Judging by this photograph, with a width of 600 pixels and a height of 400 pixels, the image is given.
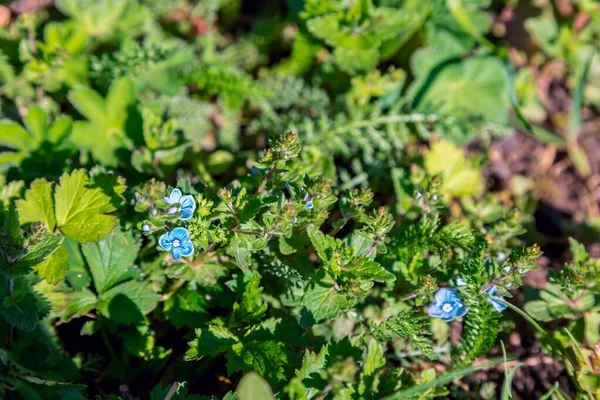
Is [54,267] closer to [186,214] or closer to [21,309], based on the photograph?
[21,309]

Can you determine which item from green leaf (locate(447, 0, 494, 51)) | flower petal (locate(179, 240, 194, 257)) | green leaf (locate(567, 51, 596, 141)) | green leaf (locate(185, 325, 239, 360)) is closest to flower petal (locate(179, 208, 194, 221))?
flower petal (locate(179, 240, 194, 257))

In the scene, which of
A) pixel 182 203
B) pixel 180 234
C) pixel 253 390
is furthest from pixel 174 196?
pixel 253 390

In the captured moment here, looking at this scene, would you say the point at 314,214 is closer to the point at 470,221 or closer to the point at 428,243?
the point at 428,243

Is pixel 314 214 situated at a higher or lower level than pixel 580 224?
higher

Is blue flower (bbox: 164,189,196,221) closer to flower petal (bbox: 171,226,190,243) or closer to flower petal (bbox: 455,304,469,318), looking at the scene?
flower petal (bbox: 171,226,190,243)

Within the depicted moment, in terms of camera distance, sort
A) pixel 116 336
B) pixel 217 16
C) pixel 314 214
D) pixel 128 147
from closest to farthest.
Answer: pixel 314 214
pixel 116 336
pixel 128 147
pixel 217 16

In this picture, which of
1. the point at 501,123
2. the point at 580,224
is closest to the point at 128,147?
the point at 501,123
